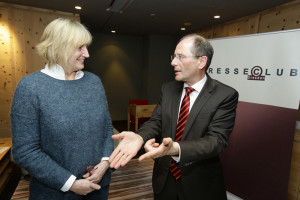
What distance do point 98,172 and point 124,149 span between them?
34 centimetres

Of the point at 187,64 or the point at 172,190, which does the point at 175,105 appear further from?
the point at 172,190

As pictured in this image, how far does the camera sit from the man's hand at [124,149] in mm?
932

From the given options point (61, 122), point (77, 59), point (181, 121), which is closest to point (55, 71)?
point (77, 59)

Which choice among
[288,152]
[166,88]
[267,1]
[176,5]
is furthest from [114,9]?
[288,152]

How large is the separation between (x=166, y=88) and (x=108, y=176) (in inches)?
30.6

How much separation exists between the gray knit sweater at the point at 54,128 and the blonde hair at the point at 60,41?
126 millimetres

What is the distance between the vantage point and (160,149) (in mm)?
912

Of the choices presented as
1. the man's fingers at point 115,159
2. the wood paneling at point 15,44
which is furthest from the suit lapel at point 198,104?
the wood paneling at point 15,44

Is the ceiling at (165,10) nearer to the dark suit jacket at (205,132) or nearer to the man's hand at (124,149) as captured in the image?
the dark suit jacket at (205,132)

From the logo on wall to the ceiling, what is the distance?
1.70 metres

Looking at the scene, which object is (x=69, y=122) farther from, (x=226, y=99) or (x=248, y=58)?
(x=248, y=58)

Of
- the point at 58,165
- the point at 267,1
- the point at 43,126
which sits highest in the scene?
the point at 267,1

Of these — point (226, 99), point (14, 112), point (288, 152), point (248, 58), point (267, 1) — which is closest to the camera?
point (14, 112)

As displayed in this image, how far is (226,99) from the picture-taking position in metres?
1.29
